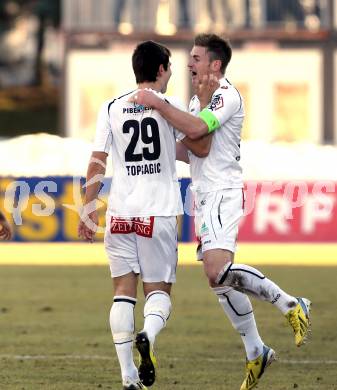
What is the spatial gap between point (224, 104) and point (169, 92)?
27.5 meters

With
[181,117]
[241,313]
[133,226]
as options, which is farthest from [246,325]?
[181,117]

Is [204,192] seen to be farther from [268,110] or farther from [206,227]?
[268,110]

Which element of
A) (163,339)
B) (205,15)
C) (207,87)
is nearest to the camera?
(207,87)

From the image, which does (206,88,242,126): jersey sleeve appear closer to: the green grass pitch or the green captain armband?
the green captain armband

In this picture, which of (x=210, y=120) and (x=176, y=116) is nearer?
(x=176, y=116)

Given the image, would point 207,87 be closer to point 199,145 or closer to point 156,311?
point 199,145

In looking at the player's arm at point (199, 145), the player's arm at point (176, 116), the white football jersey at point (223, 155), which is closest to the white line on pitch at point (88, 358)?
the white football jersey at point (223, 155)

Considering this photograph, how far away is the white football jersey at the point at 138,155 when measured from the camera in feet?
29.2

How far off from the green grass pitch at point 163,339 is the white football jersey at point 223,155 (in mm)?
1433

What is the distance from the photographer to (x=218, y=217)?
9.28 m

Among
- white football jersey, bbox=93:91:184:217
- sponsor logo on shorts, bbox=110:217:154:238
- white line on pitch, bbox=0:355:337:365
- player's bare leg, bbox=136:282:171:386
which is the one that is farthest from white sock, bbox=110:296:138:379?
white line on pitch, bbox=0:355:337:365

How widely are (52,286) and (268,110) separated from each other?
20485 millimetres

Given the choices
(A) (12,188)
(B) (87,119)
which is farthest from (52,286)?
(B) (87,119)

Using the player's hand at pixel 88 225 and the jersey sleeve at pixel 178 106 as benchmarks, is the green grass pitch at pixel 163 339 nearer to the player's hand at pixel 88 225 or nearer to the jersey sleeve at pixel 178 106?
the player's hand at pixel 88 225
